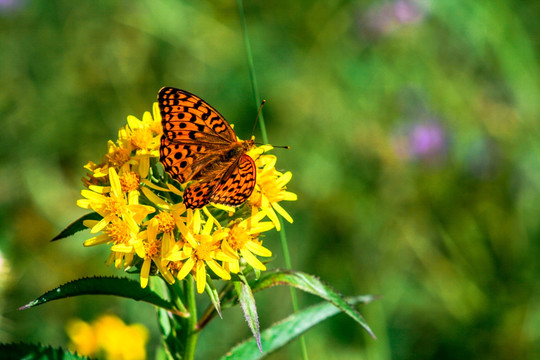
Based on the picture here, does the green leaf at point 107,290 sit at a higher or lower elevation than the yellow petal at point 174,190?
lower

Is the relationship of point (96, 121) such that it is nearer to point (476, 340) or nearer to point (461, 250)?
point (461, 250)

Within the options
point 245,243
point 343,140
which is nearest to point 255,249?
point 245,243

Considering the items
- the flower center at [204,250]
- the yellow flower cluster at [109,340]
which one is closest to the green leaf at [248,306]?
the flower center at [204,250]

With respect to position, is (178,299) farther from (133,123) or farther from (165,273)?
(133,123)

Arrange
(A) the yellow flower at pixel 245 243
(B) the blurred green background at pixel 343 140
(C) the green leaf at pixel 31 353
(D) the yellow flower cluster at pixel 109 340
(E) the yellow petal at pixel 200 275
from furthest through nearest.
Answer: (B) the blurred green background at pixel 343 140, (D) the yellow flower cluster at pixel 109 340, (A) the yellow flower at pixel 245 243, (E) the yellow petal at pixel 200 275, (C) the green leaf at pixel 31 353

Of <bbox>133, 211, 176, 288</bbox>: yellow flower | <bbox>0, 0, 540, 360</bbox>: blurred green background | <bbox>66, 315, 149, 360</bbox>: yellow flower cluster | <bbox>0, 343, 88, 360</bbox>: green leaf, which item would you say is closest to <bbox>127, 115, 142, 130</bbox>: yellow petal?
<bbox>133, 211, 176, 288</bbox>: yellow flower

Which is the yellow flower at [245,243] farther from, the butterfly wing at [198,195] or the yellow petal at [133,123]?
the yellow petal at [133,123]
